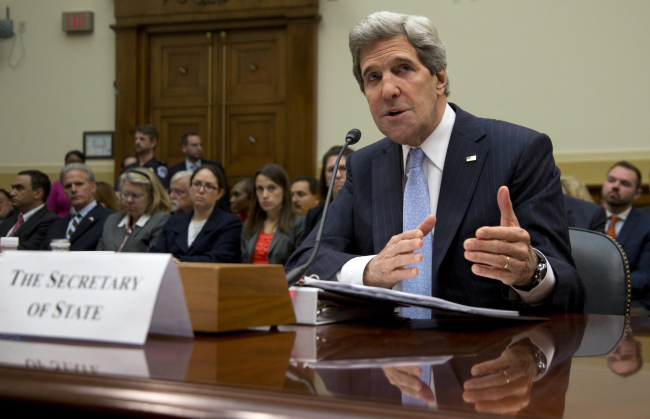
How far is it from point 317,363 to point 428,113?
103 centimetres

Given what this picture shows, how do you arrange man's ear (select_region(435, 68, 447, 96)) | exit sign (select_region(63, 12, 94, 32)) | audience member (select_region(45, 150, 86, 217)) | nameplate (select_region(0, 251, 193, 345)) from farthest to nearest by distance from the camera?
exit sign (select_region(63, 12, 94, 32)) → audience member (select_region(45, 150, 86, 217)) → man's ear (select_region(435, 68, 447, 96)) → nameplate (select_region(0, 251, 193, 345))

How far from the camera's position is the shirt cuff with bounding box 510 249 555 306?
3.61 ft

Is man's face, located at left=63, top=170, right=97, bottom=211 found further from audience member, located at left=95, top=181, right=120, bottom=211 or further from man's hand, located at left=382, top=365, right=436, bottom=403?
man's hand, located at left=382, top=365, right=436, bottom=403

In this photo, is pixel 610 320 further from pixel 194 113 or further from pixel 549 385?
pixel 194 113

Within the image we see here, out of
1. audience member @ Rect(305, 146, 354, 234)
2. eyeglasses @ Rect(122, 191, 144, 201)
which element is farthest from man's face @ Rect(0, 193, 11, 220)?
audience member @ Rect(305, 146, 354, 234)

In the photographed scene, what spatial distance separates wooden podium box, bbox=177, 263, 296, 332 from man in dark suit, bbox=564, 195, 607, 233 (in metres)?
3.04

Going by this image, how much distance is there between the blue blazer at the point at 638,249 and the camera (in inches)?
131

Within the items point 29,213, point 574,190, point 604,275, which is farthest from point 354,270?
point 29,213

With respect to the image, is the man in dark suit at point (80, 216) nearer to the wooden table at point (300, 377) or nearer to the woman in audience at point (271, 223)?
the woman in audience at point (271, 223)

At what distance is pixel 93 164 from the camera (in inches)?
248

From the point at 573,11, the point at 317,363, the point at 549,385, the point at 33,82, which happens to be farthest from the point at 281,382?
the point at 33,82

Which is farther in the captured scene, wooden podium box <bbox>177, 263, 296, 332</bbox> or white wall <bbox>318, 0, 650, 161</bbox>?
white wall <bbox>318, 0, 650, 161</bbox>

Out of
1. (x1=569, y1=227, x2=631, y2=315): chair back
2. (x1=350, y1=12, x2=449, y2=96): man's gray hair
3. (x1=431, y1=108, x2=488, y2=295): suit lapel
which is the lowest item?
(x1=569, y1=227, x2=631, y2=315): chair back

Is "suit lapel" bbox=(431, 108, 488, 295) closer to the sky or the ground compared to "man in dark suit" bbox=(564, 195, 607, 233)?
closer to the sky
